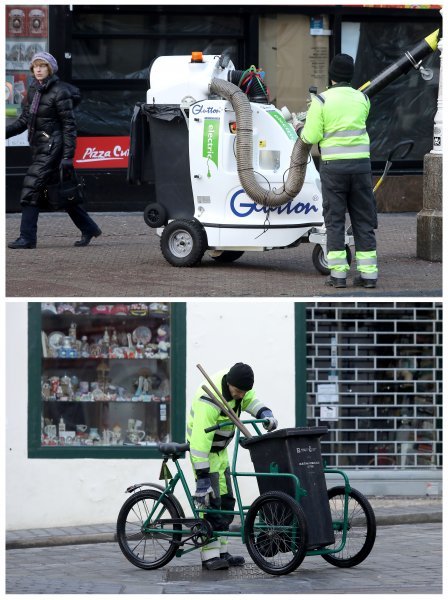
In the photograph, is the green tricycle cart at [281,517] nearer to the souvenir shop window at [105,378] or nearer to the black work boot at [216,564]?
the black work boot at [216,564]

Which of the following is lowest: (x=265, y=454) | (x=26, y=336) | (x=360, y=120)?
(x=265, y=454)

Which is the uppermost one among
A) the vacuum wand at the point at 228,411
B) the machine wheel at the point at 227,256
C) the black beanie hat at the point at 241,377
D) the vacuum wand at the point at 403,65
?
the vacuum wand at the point at 403,65

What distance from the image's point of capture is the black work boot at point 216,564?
303 inches

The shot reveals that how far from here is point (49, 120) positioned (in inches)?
449

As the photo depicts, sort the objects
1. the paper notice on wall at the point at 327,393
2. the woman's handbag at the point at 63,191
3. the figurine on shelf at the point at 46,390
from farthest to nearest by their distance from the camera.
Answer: the woman's handbag at the point at 63,191
the paper notice on wall at the point at 327,393
the figurine on shelf at the point at 46,390

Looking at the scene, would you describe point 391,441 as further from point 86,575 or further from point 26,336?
point 86,575

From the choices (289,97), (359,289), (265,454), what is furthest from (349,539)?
(289,97)

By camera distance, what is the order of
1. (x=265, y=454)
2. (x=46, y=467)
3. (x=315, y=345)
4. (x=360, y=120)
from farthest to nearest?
(x=315, y=345)
(x=46, y=467)
(x=360, y=120)
(x=265, y=454)

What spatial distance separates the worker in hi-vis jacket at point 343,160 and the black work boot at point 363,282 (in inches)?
5.0

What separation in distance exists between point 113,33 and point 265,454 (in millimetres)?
8409

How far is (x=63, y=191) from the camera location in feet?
37.7

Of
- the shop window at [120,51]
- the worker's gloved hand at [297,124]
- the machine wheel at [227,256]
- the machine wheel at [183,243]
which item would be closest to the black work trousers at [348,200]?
the worker's gloved hand at [297,124]

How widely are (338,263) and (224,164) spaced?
1300mm

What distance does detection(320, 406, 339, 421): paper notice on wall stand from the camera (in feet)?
36.9
